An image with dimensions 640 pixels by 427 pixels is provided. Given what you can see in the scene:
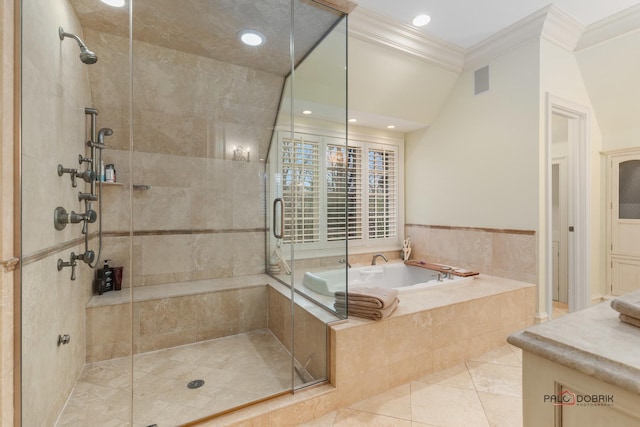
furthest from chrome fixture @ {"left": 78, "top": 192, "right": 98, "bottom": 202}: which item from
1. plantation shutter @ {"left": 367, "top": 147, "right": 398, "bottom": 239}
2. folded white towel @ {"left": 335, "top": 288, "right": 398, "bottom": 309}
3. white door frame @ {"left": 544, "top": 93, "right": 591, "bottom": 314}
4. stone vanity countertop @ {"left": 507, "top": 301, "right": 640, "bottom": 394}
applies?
white door frame @ {"left": 544, "top": 93, "right": 591, "bottom": 314}

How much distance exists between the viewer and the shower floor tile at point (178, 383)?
1.64 m

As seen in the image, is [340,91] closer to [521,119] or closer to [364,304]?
[364,304]

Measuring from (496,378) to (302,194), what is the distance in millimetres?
2034

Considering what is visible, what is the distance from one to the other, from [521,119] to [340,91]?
1833mm

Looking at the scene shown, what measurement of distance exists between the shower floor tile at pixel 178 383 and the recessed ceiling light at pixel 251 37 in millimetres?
2633

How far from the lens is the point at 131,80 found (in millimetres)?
2369

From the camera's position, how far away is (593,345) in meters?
0.64

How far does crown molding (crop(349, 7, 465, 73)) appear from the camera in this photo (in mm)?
2502

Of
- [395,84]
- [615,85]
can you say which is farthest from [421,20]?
[615,85]

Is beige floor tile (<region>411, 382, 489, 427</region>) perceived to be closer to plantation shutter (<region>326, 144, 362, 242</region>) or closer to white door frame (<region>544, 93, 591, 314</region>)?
plantation shutter (<region>326, 144, 362, 242</region>)

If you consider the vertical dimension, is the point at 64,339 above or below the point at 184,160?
below

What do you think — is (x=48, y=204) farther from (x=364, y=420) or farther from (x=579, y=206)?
(x=579, y=206)

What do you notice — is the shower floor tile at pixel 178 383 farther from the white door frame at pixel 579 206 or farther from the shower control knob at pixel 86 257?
the white door frame at pixel 579 206

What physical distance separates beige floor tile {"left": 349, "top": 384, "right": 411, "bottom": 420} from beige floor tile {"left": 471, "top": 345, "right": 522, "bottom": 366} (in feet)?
2.55
